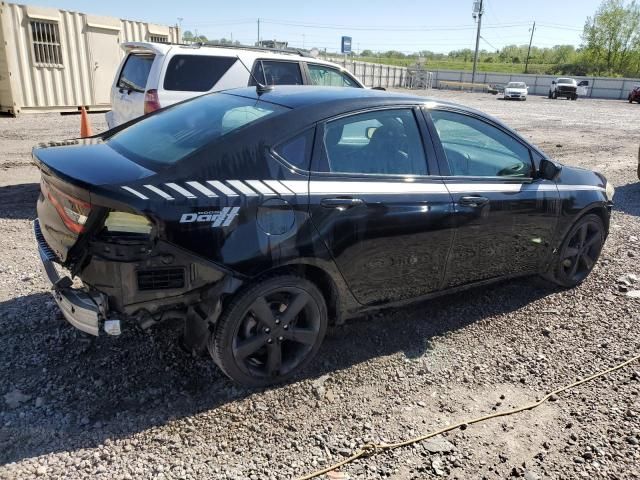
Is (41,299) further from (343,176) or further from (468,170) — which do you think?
(468,170)

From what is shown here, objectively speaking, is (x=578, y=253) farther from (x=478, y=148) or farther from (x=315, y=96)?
(x=315, y=96)

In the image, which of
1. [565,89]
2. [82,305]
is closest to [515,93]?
[565,89]

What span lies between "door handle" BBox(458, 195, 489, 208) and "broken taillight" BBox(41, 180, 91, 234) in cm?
236

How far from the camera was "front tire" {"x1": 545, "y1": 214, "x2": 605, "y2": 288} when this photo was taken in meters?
4.57

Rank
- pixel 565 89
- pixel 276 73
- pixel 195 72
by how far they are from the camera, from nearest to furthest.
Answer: pixel 195 72 < pixel 276 73 < pixel 565 89

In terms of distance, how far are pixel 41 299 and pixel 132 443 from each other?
1.85 meters

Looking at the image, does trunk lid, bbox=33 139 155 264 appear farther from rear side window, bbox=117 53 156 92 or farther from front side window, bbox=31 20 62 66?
front side window, bbox=31 20 62 66

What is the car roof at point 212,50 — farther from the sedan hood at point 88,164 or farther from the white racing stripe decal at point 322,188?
the white racing stripe decal at point 322,188

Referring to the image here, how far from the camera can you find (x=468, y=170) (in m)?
3.78

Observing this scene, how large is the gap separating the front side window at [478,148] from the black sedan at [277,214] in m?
0.01

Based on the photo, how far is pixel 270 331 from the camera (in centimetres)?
305

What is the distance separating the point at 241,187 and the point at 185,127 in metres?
0.79

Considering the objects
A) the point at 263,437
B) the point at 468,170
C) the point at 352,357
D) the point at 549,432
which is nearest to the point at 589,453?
the point at 549,432

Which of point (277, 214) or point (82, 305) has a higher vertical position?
point (277, 214)
